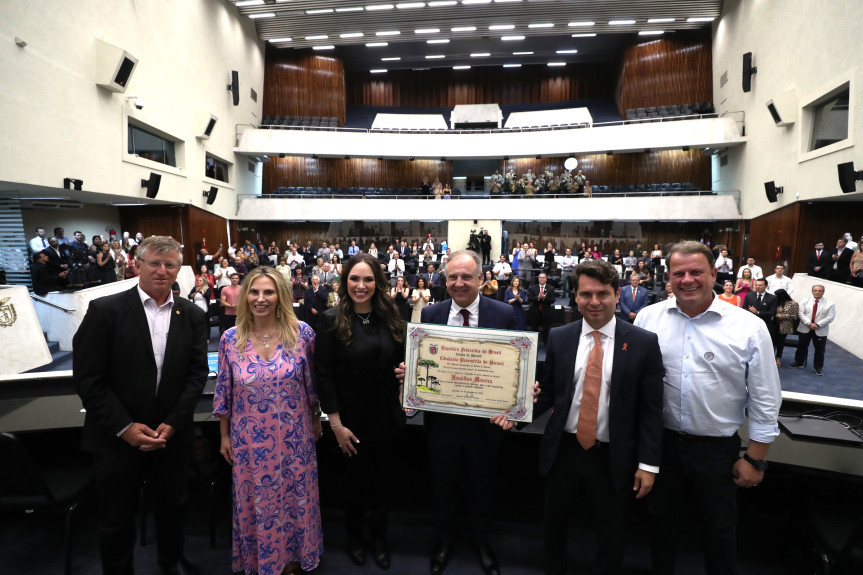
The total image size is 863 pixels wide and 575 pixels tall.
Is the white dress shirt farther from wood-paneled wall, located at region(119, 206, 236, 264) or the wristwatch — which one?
wood-paneled wall, located at region(119, 206, 236, 264)

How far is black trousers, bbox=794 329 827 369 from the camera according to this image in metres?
6.78

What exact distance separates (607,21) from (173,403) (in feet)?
71.0

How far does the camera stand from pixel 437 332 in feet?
7.13

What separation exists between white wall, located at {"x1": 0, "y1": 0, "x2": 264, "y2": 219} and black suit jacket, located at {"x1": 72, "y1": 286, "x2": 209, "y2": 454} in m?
8.84

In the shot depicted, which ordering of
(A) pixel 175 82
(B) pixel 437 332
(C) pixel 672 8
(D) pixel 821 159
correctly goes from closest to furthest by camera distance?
1. (B) pixel 437 332
2. (D) pixel 821 159
3. (A) pixel 175 82
4. (C) pixel 672 8

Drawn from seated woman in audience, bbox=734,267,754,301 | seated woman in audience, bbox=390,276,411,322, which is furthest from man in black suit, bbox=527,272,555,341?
seated woman in audience, bbox=734,267,754,301

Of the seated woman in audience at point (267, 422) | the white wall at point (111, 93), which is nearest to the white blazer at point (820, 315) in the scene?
the seated woman in audience at point (267, 422)

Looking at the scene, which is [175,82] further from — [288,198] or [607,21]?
[607,21]

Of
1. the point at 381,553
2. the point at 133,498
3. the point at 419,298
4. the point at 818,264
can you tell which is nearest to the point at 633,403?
the point at 381,553

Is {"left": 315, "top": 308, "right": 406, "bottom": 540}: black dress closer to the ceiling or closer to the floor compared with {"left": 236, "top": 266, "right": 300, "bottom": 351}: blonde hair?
closer to the floor

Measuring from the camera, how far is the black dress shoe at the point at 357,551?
252 cm

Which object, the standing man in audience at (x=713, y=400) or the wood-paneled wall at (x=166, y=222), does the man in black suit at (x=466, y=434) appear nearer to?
the standing man in audience at (x=713, y=400)

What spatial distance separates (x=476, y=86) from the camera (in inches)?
991

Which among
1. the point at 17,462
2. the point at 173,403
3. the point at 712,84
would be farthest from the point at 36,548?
the point at 712,84
